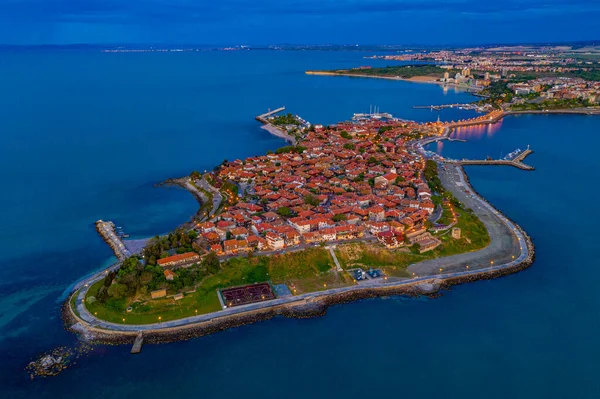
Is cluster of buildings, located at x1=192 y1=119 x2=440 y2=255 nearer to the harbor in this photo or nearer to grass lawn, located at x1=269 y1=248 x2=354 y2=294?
grass lawn, located at x1=269 y1=248 x2=354 y2=294

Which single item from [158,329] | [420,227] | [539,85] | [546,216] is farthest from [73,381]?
[539,85]

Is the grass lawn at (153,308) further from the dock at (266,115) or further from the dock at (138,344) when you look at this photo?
the dock at (266,115)

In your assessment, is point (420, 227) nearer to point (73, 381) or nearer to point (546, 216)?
point (546, 216)

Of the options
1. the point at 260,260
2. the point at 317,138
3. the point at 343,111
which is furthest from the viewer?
the point at 343,111

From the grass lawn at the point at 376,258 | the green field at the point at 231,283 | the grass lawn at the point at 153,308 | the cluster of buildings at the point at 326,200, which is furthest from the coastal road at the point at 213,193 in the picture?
the grass lawn at the point at 376,258

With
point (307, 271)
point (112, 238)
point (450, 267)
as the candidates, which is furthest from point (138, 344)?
point (450, 267)

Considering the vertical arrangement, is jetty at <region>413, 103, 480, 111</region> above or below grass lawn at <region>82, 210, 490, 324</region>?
above

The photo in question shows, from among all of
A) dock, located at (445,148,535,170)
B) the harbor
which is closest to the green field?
dock, located at (445,148,535,170)
